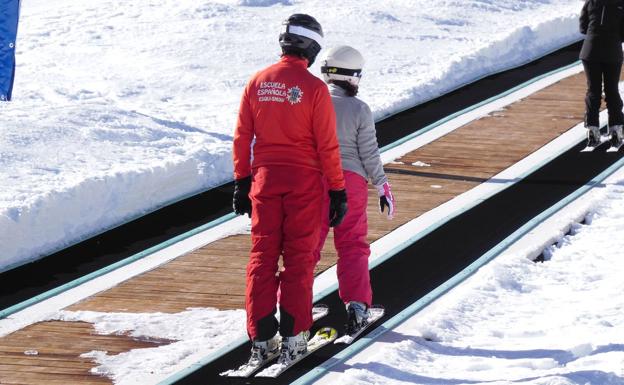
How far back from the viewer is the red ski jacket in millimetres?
6891

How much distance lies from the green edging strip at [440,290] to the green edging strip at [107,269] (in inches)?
96.3

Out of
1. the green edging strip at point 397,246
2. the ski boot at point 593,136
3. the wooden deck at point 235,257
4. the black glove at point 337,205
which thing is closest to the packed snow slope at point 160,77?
the green edging strip at point 397,246

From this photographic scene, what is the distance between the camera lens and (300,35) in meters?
6.97

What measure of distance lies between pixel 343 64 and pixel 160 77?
10.9 m

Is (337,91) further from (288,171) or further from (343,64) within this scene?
(288,171)

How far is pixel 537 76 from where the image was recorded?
1805 cm

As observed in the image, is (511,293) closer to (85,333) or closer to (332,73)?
(332,73)

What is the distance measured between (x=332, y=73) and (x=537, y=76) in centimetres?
1106

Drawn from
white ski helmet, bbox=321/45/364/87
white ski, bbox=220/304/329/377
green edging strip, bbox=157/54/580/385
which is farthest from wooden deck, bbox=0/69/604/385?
white ski helmet, bbox=321/45/364/87

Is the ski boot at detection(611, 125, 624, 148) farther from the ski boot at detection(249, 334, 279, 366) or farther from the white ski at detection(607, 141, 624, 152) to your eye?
the ski boot at detection(249, 334, 279, 366)

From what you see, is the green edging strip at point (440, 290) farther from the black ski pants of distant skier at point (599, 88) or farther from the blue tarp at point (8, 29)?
the blue tarp at point (8, 29)

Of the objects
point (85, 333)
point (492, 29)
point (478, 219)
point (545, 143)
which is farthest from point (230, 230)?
point (492, 29)

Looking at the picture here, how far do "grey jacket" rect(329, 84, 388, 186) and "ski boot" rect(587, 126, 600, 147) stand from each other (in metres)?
6.12

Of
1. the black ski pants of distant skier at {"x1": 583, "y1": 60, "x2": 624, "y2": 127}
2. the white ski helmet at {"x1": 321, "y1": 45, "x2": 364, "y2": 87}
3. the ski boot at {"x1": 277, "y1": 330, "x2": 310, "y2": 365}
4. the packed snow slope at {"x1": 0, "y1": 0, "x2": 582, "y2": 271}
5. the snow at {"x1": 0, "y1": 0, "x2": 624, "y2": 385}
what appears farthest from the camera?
the black ski pants of distant skier at {"x1": 583, "y1": 60, "x2": 624, "y2": 127}
